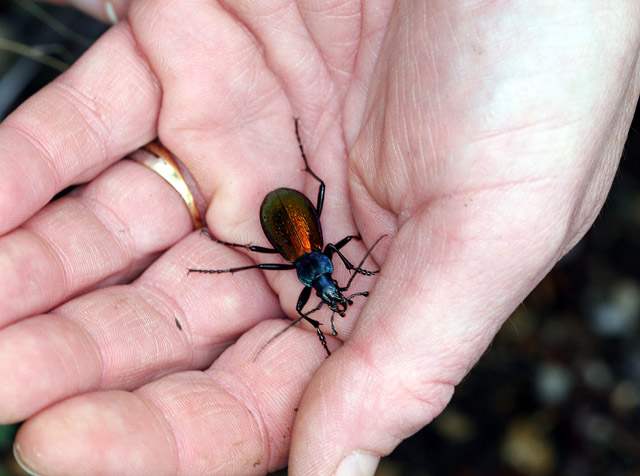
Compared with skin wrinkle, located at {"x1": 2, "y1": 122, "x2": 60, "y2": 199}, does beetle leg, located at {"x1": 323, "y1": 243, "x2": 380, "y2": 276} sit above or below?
below

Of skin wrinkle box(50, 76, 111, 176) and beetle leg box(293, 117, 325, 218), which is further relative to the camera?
beetle leg box(293, 117, 325, 218)

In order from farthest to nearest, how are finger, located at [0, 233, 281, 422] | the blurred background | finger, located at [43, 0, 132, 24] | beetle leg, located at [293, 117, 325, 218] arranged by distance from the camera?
the blurred background < finger, located at [43, 0, 132, 24] < beetle leg, located at [293, 117, 325, 218] < finger, located at [0, 233, 281, 422]

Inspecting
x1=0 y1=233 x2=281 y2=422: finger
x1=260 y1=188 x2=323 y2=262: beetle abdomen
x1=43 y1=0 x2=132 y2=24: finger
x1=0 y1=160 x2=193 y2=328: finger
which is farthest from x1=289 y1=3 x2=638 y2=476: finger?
x1=43 y1=0 x2=132 y2=24: finger

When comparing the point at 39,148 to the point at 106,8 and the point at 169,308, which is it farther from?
the point at 106,8

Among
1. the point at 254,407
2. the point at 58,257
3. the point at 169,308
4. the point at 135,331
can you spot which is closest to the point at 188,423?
the point at 254,407

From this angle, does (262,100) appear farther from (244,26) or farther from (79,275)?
(79,275)

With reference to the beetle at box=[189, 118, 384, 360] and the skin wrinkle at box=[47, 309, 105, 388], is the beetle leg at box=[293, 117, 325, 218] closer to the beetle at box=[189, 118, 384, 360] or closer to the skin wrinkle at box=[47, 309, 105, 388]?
the beetle at box=[189, 118, 384, 360]

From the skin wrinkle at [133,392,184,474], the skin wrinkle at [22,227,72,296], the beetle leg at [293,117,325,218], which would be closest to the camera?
the skin wrinkle at [133,392,184,474]

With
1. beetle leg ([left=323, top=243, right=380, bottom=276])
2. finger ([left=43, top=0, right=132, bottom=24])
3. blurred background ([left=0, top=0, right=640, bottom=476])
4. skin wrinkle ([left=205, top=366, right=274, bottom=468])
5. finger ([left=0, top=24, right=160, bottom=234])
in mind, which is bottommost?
blurred background ([left=0, top=0, right=640, bottom=476])
